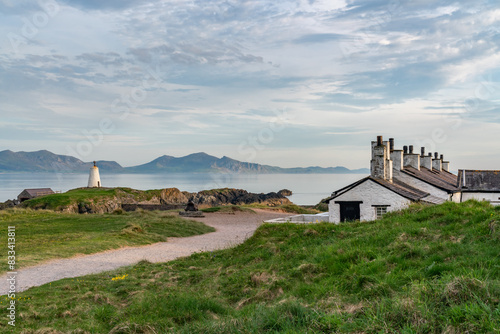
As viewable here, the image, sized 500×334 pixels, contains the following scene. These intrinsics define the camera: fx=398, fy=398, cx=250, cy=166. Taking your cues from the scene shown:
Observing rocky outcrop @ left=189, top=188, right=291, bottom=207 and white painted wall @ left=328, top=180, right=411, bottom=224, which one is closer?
white painted wall @ left=328, top=180, right=411, bottom=224

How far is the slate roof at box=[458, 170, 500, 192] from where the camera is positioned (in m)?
28.9

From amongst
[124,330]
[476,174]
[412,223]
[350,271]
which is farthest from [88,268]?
[476,174]

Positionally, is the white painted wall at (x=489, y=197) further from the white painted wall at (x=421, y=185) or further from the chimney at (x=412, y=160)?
the chimney at (x=412, y=160)

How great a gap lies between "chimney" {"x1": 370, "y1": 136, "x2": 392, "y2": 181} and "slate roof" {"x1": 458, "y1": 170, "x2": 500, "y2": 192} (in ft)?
31.0

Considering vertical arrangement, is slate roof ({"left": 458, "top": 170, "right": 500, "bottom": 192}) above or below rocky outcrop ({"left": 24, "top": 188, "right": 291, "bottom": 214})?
above

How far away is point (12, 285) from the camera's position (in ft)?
38.1

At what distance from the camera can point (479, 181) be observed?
29656 mm

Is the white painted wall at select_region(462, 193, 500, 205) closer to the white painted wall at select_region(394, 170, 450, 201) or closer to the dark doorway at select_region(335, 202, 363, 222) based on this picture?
the white painted wall at select_region(394, 170, 450, 201)

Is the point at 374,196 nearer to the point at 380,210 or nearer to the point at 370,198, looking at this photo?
the point at 370,198

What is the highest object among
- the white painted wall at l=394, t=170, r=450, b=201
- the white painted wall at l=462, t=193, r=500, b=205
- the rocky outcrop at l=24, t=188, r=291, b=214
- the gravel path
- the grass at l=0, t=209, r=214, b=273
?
the white painted wall at l=394, t=170, r=450, b=201

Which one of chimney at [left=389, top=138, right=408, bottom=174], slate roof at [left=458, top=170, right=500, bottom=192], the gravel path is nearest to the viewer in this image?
the gravel path

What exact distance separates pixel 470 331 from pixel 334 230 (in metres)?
9.18

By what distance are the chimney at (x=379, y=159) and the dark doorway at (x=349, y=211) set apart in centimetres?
281

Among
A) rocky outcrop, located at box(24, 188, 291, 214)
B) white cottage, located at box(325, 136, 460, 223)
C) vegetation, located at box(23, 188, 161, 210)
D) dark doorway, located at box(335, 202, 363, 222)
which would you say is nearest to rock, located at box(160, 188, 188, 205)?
rocky outcrop, located at box(24, 188, 291, 214)
